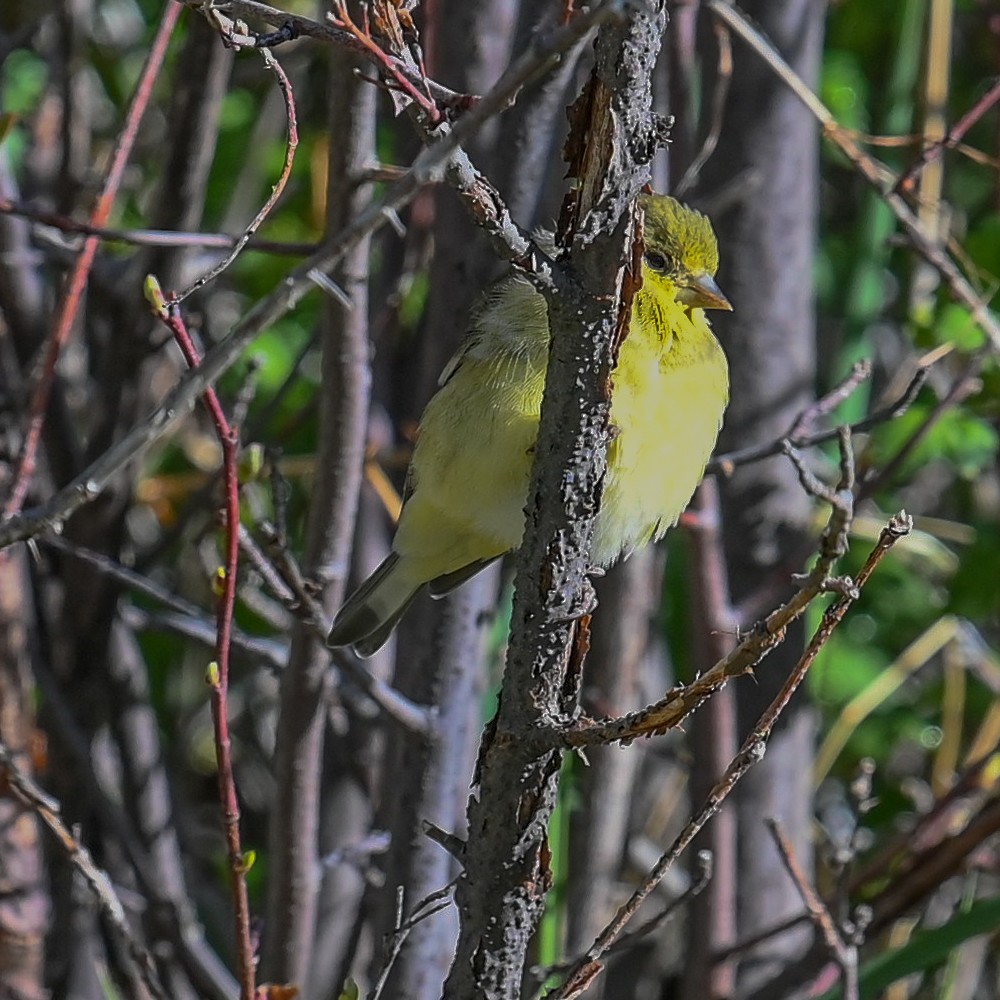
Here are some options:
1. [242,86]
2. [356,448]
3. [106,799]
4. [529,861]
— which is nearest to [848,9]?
[242,86]

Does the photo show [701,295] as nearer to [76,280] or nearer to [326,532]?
[326,532]

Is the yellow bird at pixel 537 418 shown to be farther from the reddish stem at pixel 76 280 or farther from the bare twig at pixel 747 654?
the bare twig at pixel 747 654

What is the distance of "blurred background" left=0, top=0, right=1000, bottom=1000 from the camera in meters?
2.37

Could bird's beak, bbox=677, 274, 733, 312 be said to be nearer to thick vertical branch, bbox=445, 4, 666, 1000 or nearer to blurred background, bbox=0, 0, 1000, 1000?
blurred background, bbox=0, 0, 1000, 1000

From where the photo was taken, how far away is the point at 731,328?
3.11m

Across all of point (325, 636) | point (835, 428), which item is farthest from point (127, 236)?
point (835, 428)

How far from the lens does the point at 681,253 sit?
2494 mm

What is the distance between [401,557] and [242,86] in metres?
1.72

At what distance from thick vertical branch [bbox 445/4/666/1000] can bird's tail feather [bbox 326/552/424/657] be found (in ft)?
3.93

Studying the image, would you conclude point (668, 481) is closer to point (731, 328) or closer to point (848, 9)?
point (731, 328)

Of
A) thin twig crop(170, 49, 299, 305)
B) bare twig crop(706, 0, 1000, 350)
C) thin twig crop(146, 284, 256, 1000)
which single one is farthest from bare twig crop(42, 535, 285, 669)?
bare twig crop(706, 0, 1000, 350)

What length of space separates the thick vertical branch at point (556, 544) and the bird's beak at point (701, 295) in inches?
43.4

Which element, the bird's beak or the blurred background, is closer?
the blurred background

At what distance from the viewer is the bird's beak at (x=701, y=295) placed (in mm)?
2496
